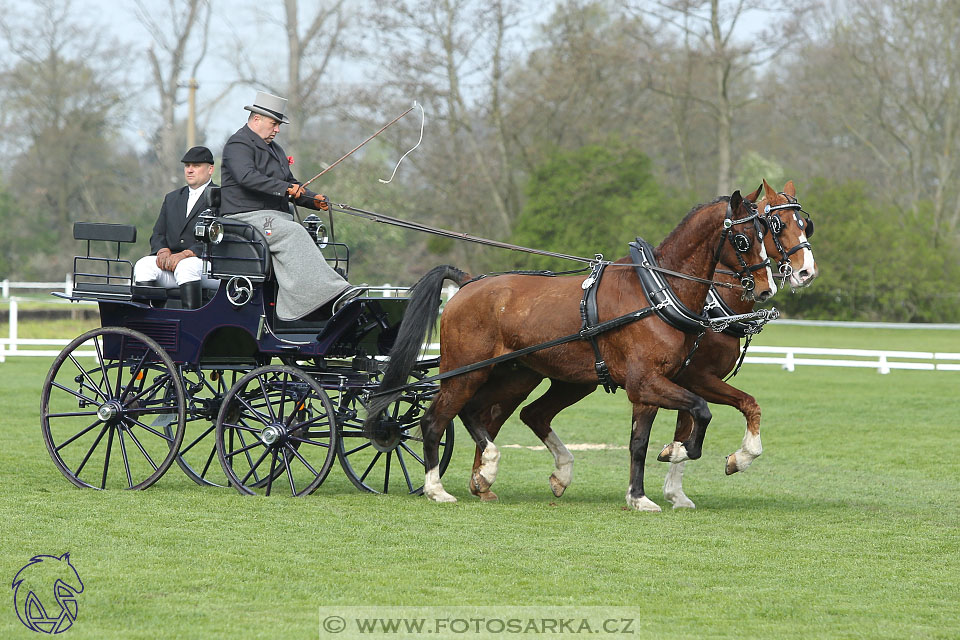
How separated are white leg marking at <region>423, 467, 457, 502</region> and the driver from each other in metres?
1.30

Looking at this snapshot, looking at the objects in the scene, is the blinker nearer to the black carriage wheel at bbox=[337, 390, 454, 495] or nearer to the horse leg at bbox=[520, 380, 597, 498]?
the horse leg at bbox=[520, 380, 597, 498]

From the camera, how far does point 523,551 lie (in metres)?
6.00

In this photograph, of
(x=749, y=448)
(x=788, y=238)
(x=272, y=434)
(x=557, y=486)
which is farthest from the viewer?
(x=557, y=486)

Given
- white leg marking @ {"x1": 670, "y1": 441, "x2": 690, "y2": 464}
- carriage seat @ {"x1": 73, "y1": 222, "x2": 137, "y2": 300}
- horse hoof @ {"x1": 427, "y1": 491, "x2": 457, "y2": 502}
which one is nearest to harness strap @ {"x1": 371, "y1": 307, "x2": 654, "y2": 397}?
horse hoof @ {"x1": 427, "y1": 491, "x2": 457, "y2": 502}

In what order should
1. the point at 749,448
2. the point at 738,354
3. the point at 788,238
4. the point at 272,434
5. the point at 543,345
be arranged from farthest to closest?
1. the point at 738,354
2. the point at 272,434
3. the point at 543,345
4. the point at 749,448
5. the point at 788,238

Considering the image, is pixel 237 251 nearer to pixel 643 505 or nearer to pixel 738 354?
pixel 643 505

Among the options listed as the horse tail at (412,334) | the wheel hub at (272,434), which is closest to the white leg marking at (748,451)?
the horse tail at (412,334)

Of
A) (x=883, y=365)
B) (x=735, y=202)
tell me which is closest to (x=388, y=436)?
(x=735, y=202)

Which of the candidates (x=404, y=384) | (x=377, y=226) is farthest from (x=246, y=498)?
(x=377, y=226)

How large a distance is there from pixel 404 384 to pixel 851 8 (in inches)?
1379

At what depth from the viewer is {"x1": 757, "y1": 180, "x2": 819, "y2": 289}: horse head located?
707 centimetres

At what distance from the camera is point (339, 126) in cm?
A: 3794

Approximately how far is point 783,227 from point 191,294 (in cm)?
396

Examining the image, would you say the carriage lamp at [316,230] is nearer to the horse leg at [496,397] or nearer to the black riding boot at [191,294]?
the black riding boot at [191,294]
